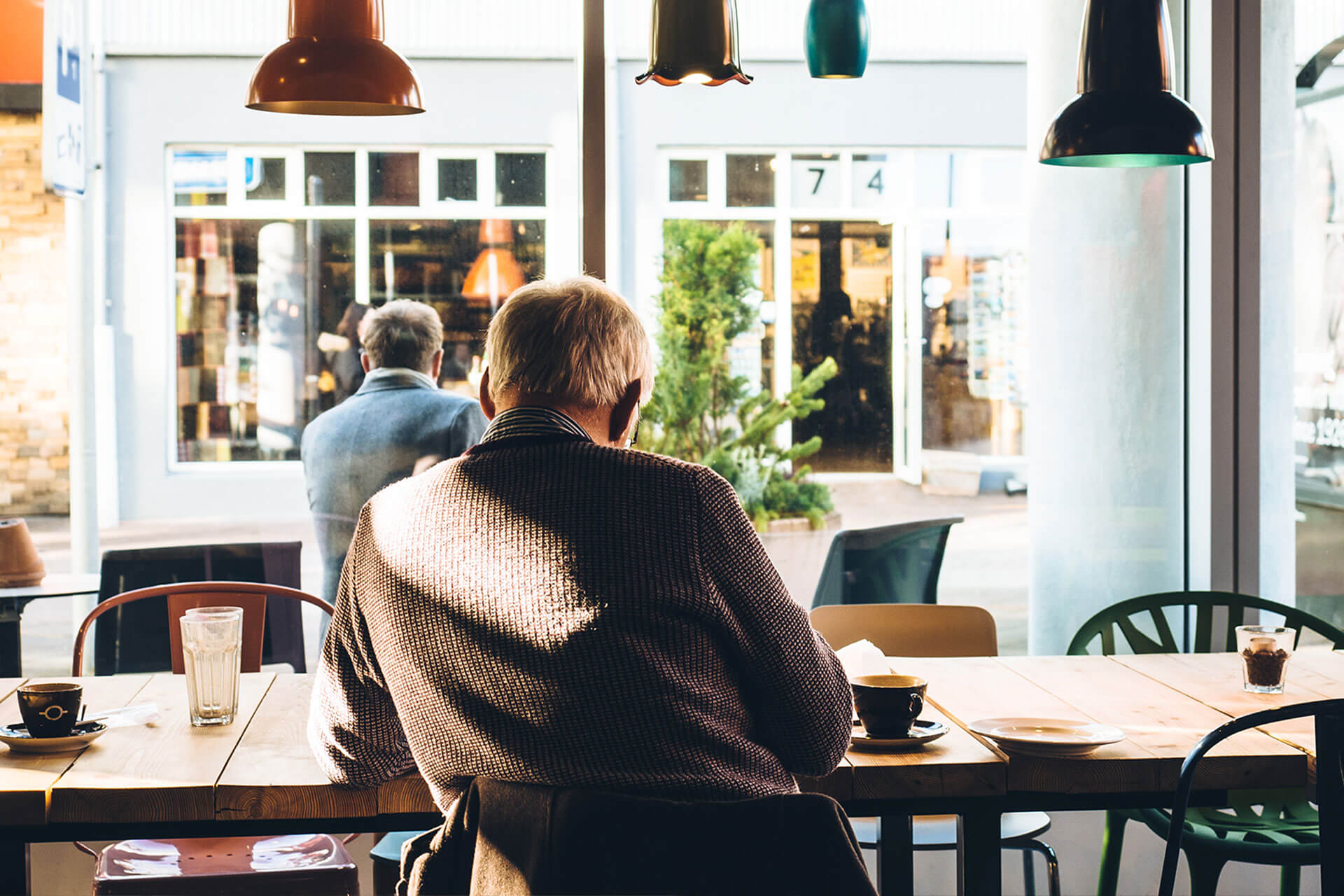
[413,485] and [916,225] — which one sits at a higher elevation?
[916,225]

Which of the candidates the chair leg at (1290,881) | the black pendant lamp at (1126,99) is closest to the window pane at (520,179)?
the black pendant lamp at (1126,99)

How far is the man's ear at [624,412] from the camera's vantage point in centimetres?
174

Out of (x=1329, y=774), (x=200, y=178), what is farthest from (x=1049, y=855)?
(x=200, y=178)

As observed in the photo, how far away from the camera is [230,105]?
3.89 metres

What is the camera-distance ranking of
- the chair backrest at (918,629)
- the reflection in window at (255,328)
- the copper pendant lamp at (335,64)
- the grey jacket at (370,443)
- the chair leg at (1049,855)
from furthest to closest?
the reflection in window at (255,328) → the grey jacket at (370,443) → the chair backrest at (918,629) → the chair leg at (1049,855) → the copper pendant lamp at (335,64)

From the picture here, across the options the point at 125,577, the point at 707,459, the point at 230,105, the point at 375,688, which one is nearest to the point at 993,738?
the point at 375,688

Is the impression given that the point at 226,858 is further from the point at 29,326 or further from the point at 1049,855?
the point at 29,326

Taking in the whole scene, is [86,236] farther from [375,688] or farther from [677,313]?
[375,688]

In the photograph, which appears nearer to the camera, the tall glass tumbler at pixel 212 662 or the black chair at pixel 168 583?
the tall glass tumbler at pixel 212 662

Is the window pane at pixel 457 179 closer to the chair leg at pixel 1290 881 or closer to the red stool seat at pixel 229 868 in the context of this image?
the red stool seat at pixel 229 868

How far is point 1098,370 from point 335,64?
2.56 metres

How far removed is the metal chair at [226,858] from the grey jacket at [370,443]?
36.3 inches

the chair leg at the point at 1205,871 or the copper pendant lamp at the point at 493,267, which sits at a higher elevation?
the copper pendant lamp at the point at 493,267

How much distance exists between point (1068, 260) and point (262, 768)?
2.96 meters
